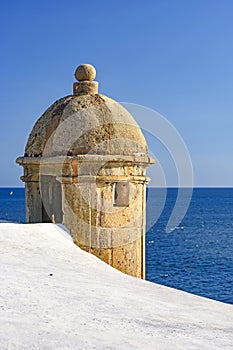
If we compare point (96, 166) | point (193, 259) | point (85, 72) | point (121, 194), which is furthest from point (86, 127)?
point (193, 259)

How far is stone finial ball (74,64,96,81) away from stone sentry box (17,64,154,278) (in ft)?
0.04

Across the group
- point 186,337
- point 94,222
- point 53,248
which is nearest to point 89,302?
point 186,337

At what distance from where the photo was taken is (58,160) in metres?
5.91

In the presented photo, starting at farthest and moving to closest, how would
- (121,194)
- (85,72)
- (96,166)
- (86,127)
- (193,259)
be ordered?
(193,259)
(85,72)
(121,194)
(86,127)
(96,166)

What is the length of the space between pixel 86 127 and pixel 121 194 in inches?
35.5

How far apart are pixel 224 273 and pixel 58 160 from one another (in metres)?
20.6

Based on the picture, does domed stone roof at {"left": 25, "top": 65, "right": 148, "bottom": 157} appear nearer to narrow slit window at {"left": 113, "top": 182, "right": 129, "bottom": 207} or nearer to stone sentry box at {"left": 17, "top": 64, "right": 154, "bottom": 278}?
stone sentry box at {"left": 17, "top": 64, "right": 154, "bottom": 278}

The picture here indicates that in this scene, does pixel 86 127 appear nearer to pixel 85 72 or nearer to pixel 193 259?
pixel 85 72

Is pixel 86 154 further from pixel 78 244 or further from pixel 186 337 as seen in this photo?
pixel 186 337

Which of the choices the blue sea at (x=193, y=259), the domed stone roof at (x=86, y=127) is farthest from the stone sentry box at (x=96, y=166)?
the blue sea at (x=193, y=259)

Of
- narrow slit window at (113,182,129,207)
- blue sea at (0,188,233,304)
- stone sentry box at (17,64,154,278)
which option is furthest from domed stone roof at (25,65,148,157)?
blue sea at (0,188,233,304)

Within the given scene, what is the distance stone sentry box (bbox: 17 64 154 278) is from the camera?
594cm

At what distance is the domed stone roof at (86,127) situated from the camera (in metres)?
5.97

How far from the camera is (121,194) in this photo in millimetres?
6133
